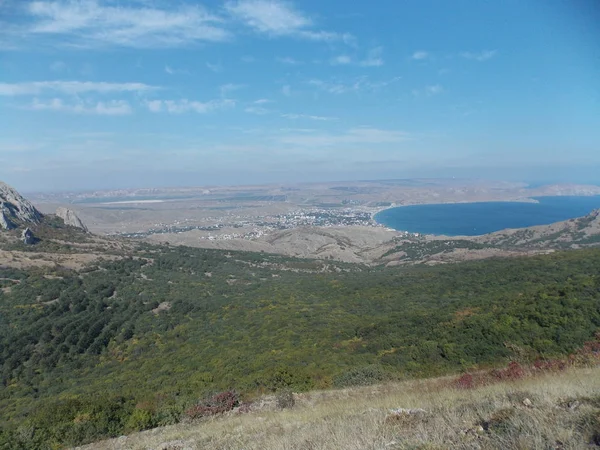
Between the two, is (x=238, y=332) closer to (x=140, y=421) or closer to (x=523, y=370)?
(x=140, y=421)

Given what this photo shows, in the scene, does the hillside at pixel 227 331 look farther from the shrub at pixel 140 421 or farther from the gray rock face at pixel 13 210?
the gray rock face at pixel 13 210

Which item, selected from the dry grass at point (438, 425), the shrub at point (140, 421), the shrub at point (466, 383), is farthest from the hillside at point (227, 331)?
the shrub at point (466, 383)

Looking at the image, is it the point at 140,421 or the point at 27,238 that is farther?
the point at 27,238

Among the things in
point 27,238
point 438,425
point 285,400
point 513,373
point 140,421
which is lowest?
point 140,421

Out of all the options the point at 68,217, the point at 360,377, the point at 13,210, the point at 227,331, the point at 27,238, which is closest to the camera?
the point at 360,377

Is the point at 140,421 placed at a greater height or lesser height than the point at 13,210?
lesser

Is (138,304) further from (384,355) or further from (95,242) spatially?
(95,242)

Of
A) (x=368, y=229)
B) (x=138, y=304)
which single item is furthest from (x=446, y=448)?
(x=368, y=229)

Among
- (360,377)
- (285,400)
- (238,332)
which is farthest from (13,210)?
(360,377)
